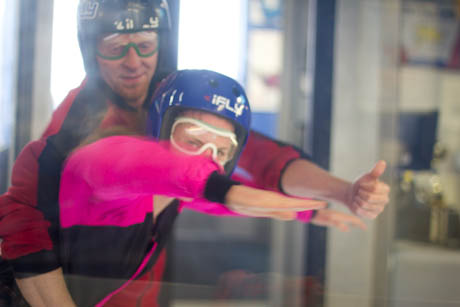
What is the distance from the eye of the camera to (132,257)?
647mm

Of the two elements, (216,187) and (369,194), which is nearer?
(216,187)

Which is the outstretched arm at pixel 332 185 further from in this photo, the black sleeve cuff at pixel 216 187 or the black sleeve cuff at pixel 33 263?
the black sleeve cuff at pixel 33 263

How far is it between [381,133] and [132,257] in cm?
48

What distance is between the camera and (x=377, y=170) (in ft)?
2.19

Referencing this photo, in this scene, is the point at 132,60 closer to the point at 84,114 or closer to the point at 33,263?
the point at 84,114

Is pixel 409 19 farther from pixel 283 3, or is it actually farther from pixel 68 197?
pixel 68 197

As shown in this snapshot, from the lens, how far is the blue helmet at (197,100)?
0.60 m

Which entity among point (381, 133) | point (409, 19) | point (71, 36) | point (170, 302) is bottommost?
point (170, 302)

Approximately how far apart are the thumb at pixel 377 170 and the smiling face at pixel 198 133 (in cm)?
27

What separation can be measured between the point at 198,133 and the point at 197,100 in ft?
0.16

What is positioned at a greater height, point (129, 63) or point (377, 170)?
point (129, 63)

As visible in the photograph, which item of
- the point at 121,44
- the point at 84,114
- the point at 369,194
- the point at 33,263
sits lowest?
the point at 33,263

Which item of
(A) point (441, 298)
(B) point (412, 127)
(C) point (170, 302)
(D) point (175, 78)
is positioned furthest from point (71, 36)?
(A) point (441, 298)

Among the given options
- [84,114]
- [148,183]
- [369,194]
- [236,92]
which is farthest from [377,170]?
[84,114]
